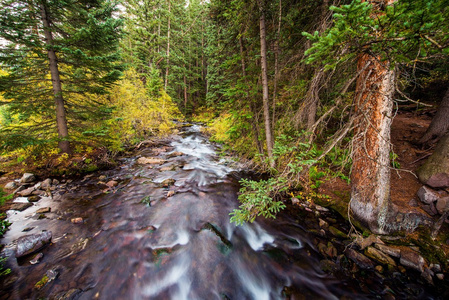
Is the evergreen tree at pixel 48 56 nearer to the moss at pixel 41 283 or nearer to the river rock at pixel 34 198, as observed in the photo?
the river rock at pixel 34 198

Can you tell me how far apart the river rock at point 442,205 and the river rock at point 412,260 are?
1128mm

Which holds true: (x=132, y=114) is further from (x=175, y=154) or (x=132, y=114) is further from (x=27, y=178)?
(x=27, y=178)

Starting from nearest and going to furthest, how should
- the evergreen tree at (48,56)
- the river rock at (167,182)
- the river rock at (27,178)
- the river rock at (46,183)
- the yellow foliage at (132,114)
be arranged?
the evergreen tree at (48,56)
the river rock at (46,183)
the river rock at (27,178)
the river rock at (167,182)
the yellow foliage at (132,114)

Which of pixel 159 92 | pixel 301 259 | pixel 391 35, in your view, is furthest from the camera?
pixel 159 92

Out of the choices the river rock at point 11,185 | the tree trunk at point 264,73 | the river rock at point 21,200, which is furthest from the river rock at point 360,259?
the river rock at point 11,185

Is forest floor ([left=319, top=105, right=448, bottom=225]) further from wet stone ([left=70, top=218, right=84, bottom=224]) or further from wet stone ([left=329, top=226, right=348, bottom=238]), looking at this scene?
wet stone ([left=70, top=218, right=84, bottom=224])

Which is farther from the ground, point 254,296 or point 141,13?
point 141,13

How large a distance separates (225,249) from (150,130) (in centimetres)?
1003

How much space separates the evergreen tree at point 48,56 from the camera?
17.2ft

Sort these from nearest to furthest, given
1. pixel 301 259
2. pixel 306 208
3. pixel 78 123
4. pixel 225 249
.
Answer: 1. pixel 301 259
2. pixel 225 249
3. pixel 306 208
4. pixel 78 123

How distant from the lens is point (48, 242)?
3.66m

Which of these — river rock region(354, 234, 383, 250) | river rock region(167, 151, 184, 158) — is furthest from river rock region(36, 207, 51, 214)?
river rock region(354, 234, 383, 250)

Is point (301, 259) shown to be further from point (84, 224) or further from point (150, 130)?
point (150, 130)

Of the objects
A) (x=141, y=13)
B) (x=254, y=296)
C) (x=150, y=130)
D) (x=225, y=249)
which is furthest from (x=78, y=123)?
(x=141, y=13)
